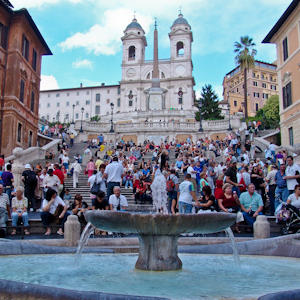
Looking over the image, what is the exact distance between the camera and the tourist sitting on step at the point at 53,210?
9.20 meters

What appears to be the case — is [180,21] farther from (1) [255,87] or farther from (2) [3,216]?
(2) [3,216]

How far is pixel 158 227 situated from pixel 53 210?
4811 millimetres

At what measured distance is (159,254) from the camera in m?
5.71

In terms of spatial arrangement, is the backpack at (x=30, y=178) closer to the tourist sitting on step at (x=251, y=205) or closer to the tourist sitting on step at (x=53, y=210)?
the tourist sitting on step at (x=53, y=210)

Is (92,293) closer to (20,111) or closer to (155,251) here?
(155,251)

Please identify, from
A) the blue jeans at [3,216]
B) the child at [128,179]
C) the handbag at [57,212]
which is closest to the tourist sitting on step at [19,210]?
the blue jeans at [3,216]

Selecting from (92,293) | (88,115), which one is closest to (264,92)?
(88,115)

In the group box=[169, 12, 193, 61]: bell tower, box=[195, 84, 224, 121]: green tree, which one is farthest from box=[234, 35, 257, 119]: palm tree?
box=[169, 12, 193, 61]: bell tower

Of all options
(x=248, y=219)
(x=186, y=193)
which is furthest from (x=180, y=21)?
(x=248, y=219)

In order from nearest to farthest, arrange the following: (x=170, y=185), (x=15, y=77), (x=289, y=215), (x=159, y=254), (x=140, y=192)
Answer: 1. (x=159, y=254)
2. (x=289, y=215)
3. (x=170, y=185)
4. (x=140, y=192)
5. (x=15, y=77)

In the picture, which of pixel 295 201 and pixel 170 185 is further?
pixel 170 185

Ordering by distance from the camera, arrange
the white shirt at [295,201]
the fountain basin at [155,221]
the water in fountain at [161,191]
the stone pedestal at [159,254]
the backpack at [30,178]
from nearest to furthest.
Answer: the fountain basin at [155,221] < the stone pedestal at [159,254] < the white shirt at [295,201] < the water in fountain at [161,191] < the backpack at [30,178]

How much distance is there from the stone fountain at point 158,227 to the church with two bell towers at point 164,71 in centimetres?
7674

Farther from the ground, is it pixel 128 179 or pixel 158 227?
pixel 128 179
